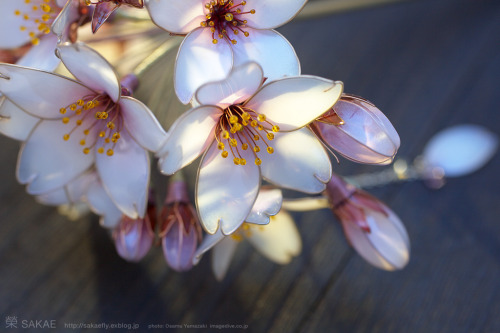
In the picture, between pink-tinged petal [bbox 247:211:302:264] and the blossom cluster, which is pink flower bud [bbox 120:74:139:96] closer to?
the blossom cluster

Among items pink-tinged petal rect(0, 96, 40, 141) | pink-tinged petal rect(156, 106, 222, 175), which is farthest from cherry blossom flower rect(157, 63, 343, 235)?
pink-tinged petal rect(0, 96, 40, 141)

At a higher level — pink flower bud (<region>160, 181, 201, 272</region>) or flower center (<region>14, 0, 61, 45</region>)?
flower center (<region>14, 0, 61, 45</region>)

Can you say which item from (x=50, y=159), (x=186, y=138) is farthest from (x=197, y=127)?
(x=50, y=159)

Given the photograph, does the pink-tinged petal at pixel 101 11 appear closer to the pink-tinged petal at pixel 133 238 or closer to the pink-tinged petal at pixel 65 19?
the pink-tinged petal at pixel 65 19

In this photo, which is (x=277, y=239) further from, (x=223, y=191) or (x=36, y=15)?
(x=36, y=15)

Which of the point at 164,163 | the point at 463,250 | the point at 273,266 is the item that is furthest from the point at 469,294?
the point at 164,163

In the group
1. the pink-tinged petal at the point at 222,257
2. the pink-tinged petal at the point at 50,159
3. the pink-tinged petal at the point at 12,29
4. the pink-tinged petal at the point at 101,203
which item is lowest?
the pink-tinged petal at the point at 222,257

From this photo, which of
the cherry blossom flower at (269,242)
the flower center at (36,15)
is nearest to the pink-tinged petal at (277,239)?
the cherry blossom flower at (269,242)
